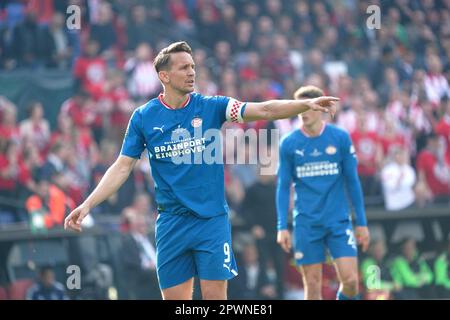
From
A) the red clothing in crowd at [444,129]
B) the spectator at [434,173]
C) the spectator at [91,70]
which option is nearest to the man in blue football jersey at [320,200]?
the spectator at [434,173]

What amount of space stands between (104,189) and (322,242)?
11.6 feet

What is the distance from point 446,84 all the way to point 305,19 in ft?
10.6

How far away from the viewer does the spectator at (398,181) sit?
16953mm

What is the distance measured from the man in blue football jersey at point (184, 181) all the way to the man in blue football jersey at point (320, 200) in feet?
9.13

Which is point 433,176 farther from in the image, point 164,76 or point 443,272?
point 164,76

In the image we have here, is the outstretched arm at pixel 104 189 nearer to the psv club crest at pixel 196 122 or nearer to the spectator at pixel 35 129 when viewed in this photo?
the psv club crest at pixel 196 122

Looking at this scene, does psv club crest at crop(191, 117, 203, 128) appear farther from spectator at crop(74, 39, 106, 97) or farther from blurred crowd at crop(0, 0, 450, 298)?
spectator at crop(74, 39, 106, 97)

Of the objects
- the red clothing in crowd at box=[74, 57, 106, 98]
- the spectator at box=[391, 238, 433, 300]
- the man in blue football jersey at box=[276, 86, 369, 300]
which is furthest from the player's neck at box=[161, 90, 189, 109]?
the red clothing in crowd at box=[74, 57, 106, 98]

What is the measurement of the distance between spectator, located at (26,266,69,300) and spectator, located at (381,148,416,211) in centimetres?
578

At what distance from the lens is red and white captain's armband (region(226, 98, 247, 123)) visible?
8.48 meters

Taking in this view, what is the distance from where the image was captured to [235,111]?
8.51 meters
